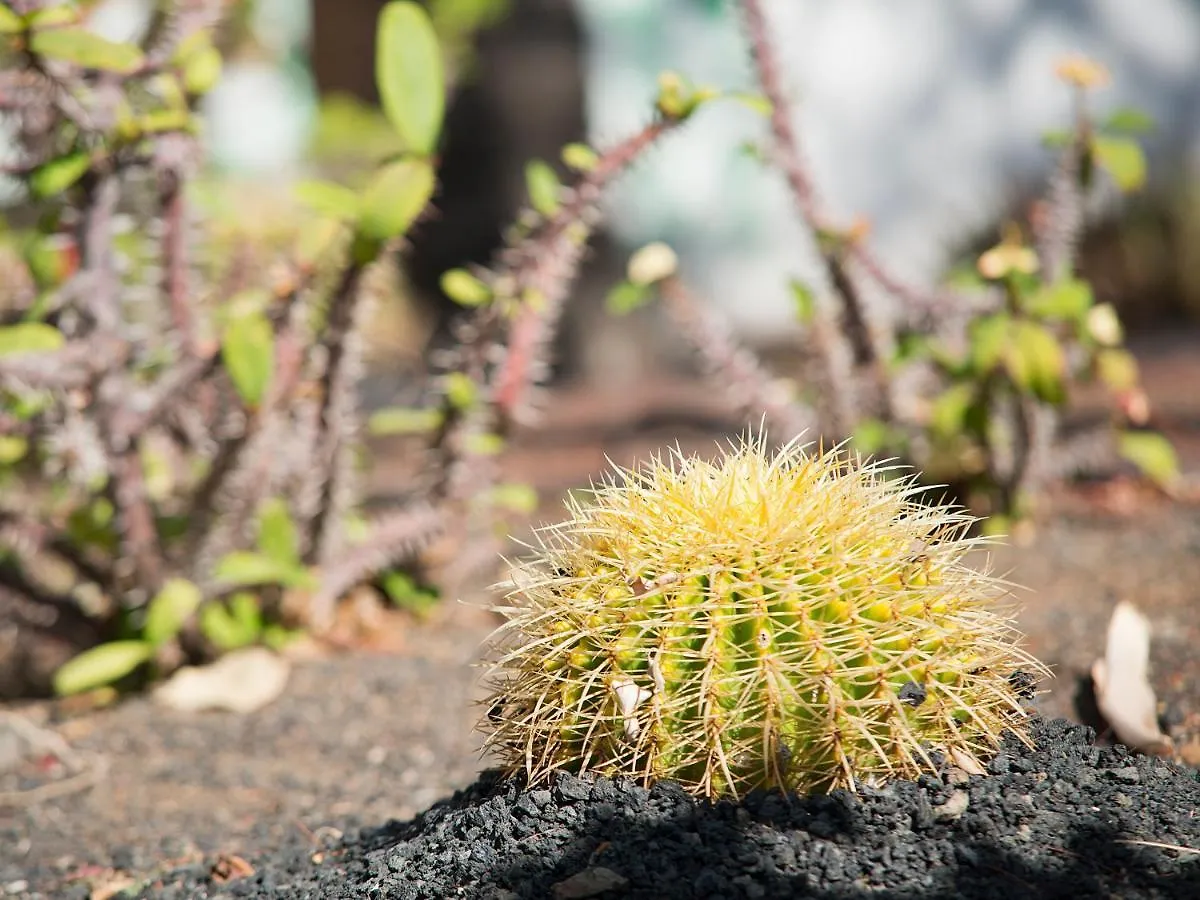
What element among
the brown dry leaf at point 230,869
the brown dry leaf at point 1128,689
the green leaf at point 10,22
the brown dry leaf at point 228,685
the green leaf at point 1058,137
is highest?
the green leaf at point 1058,137

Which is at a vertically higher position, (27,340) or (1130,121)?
(1130,121)

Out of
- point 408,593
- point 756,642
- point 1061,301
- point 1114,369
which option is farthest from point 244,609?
point 1114,369

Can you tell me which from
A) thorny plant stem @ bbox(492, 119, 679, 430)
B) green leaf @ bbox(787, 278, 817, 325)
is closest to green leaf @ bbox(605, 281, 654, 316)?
thorny plant stem @ bbox(492, 119, 679, 430)

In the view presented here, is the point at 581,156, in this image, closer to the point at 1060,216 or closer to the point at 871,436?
the point at 871,436

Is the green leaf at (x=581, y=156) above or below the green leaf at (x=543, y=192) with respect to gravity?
above

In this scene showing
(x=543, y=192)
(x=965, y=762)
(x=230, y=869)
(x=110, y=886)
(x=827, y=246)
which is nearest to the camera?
(x=965, y=762)

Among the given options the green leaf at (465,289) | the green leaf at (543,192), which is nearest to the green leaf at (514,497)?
the green leaf at (465,289)

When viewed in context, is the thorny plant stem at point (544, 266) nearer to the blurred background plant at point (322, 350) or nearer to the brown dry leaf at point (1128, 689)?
the blurred background plant at point (322, 350)

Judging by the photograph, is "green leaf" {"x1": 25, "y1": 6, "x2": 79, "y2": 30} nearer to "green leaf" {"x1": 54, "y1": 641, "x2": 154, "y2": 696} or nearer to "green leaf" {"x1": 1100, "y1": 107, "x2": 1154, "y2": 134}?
"green leaf" {"x1": 54, "y1": 641, "x2": 154, "y2": 696}
